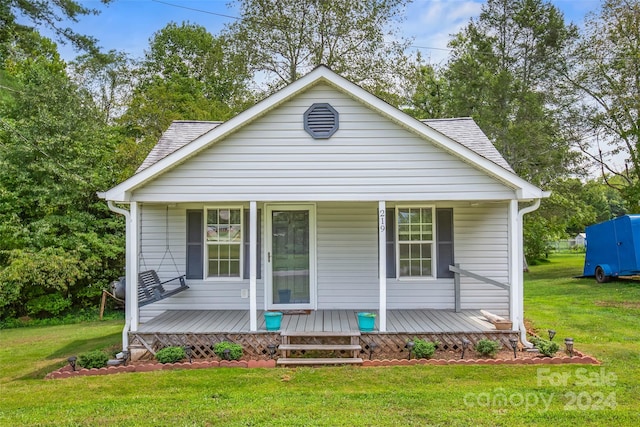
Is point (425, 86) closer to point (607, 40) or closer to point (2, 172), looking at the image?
point (607, 40)

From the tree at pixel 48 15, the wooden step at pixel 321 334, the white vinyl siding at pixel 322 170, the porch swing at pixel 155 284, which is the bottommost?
the wooden step at pixel 321 334

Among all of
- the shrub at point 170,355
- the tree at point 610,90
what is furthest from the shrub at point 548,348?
the tree at point 610,90

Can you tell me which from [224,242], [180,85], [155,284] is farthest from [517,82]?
[155,284]

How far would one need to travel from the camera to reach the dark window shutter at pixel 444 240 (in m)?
7.69

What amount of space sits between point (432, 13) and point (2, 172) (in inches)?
617

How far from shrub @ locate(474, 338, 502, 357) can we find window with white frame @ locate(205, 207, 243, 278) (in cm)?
439

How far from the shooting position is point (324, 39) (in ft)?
59.8

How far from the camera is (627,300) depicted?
10.9 metres

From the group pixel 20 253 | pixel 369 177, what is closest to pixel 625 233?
pixel 369 177

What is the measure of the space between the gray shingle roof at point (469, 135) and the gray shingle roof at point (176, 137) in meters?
4.91

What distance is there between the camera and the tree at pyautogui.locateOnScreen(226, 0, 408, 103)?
17891 mm

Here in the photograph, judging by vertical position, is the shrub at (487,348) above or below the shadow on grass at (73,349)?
above

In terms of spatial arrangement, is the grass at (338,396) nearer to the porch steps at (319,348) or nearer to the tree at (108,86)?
the porch steps at (319,348)

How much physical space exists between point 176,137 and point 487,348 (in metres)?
7.19
